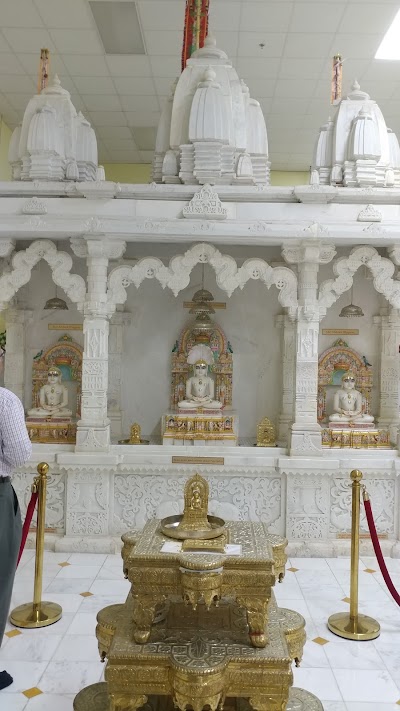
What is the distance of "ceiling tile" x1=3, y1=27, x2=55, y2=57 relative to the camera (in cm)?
681

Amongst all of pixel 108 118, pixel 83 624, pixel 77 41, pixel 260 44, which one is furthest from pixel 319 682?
pixel 108 118

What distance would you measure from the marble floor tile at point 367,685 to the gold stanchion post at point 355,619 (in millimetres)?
440

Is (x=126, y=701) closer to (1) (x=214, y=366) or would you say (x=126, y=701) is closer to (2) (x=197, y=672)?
(2) (x=197, y=672)

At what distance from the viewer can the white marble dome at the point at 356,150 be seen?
5938 mm

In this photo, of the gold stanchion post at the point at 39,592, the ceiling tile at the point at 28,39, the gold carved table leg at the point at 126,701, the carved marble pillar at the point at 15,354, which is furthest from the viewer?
the carved marble pillar at the point at 15,354

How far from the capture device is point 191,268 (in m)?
6.00

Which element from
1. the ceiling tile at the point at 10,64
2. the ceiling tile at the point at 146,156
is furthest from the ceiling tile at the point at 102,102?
the ceiling tile at the point at 146,156

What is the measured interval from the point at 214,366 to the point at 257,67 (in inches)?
153

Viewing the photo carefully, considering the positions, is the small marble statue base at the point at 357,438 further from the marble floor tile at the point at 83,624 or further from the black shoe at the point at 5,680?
the black shoe at the point at 5,680

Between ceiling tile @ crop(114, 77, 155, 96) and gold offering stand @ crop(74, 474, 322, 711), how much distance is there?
6740 mm

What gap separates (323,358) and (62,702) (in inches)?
189

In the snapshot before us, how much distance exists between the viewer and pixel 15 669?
3738mm

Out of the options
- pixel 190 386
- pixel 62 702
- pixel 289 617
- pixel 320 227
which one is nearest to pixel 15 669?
pixel 62 702

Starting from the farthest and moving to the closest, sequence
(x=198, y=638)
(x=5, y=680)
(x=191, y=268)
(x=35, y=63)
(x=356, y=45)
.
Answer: (x=35, y=63) → (x=356, y=45) → (x=191, y=268) → (x=5, y=680) → (x=198, y=638)
